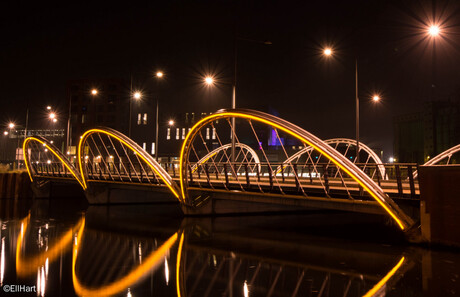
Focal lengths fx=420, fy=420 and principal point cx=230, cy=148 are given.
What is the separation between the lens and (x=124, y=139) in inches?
1088

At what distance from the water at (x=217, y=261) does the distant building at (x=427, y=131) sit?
7796cm

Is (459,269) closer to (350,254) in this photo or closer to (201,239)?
(350,254)

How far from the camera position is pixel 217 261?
13.5 meters

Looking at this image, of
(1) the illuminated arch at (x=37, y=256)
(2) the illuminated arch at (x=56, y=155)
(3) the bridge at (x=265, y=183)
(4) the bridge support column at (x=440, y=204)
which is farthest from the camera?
(2) the illuminated arch at (x=56, y=155)

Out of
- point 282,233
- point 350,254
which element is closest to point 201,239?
point 282,233

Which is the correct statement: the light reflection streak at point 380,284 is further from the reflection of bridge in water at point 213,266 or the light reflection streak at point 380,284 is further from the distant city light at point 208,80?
the distant city light at point 208,80

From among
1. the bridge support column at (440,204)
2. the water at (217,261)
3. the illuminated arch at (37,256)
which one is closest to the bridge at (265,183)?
the bridge support column at (440,204)

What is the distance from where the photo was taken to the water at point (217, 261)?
10.1 meters

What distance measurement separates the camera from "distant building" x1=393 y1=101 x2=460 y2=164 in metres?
91.7

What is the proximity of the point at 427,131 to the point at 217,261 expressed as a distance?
95120 millimetres

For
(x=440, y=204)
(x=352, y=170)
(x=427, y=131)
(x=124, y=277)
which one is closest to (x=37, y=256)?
(x=124, y=277)

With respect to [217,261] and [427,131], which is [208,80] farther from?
[427,131]

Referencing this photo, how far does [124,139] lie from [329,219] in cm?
1461

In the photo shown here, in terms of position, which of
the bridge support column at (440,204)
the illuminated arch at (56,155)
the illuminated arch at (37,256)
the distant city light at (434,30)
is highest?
the distant city light at (434,30)
